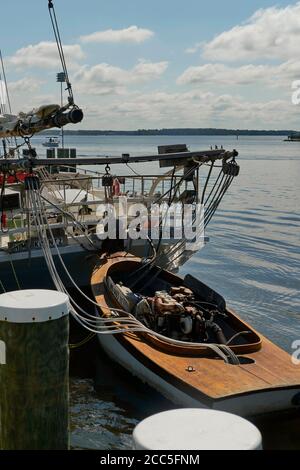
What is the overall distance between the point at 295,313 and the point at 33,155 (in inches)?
344

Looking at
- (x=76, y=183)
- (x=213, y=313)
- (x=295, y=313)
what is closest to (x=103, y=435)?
(x=213, y=313)

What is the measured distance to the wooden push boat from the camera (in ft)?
26.8

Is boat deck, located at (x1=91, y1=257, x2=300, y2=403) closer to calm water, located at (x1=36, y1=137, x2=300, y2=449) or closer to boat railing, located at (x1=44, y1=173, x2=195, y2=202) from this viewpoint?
calm water, located at (x1=36, y1=137, x2=300, y2=449)

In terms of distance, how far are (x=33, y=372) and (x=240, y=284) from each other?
14.8 metres

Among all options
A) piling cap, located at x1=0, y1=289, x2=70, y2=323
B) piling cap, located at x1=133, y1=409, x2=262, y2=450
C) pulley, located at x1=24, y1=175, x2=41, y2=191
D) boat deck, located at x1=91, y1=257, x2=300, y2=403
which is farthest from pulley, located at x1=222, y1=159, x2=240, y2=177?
piling cap, located at x1=133, y1=409, x2=262, y2=450

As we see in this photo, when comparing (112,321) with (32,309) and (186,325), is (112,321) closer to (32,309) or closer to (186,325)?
(186,325)

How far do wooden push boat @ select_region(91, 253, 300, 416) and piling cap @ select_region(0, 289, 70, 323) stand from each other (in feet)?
12.6

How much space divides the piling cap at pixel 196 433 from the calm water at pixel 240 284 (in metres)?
5.49

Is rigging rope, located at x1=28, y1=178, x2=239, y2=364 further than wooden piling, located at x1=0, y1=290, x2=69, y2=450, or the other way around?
rigging rope, located at x1=28, y1=178, x2=239, y2=364

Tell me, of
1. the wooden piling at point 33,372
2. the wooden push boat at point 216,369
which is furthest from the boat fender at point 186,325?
the wooden piling at point 33,372

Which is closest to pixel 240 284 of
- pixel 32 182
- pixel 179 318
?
pixel 179 318

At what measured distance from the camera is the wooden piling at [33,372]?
480cm

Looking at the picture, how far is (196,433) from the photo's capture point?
3594 millimetres

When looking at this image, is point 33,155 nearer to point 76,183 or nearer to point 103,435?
point 103,435
